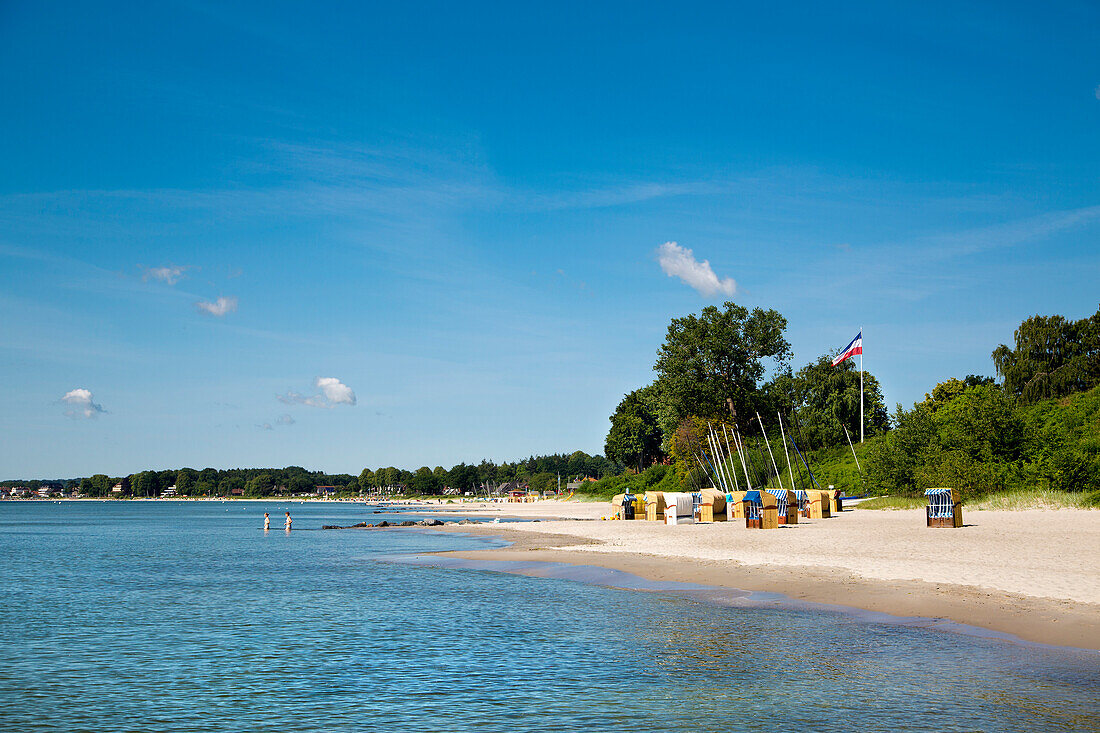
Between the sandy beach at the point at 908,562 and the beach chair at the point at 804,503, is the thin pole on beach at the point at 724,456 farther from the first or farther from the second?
the sandy beach at the point at 908,562

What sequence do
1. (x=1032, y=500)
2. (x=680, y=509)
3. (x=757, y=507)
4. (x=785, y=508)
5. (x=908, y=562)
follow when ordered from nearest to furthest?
1. (x=908, y=562)
2. (x=1032, y=500)
3. (x=757, y=507)
4. (x=785, y=508)
5. (x=680, y=509)

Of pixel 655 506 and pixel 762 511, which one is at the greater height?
pixel 762 511

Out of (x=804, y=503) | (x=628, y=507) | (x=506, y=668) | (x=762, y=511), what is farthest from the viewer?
(x=628, y=507)

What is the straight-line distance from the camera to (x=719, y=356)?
93.5 metres

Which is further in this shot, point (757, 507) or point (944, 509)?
point (757, 507)

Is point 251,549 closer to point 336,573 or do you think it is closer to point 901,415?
point 336,573

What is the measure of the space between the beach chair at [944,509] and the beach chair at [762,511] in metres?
9.25

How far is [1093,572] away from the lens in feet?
71.0

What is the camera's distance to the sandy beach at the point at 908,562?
18172 millimetres

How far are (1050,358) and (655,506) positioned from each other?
5224cm

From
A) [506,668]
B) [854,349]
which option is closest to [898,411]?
[854,349]

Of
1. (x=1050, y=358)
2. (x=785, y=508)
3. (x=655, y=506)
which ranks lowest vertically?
(x=655, y=506)

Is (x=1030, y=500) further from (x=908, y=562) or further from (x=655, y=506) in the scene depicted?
(x=655, y=506)

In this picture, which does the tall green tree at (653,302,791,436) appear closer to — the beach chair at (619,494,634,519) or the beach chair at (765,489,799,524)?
the beach chair at (619,494,634,519)
